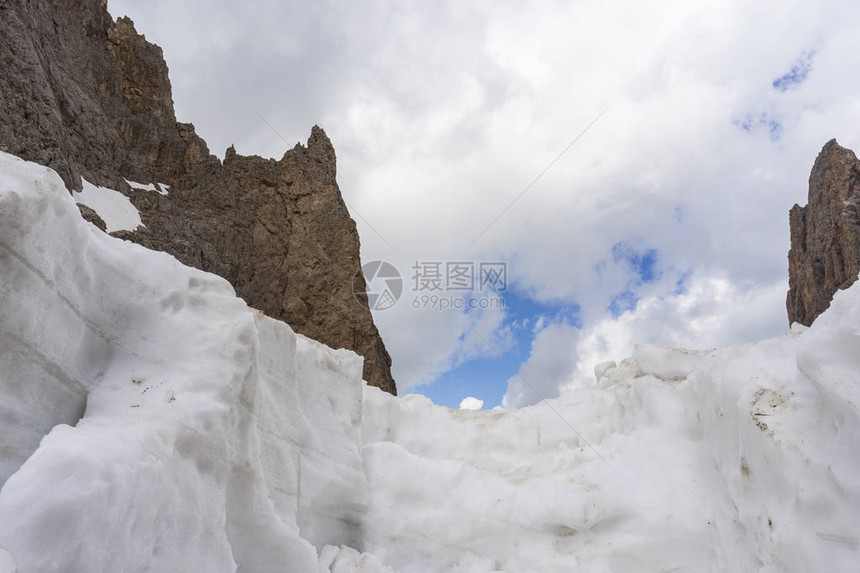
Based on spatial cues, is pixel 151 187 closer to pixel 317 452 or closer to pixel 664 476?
pixel 317 452

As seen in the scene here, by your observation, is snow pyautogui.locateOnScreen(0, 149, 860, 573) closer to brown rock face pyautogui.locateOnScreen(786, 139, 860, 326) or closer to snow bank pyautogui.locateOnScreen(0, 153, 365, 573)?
snow bank pyautogui.locateOnScreen(0, 153, 365, 573)

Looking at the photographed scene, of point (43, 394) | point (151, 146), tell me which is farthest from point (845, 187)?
point (43, 394)

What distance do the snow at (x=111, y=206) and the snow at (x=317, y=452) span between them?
17.9 m

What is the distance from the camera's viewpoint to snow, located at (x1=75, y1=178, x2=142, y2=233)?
20.9m

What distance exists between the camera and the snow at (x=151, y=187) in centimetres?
2628

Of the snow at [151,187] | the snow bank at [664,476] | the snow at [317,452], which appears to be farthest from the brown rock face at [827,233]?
the snow at [151,187]

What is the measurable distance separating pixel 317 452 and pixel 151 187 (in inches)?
1025

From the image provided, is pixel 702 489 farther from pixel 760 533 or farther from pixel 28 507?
pixel 28 507

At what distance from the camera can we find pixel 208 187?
29.1 m

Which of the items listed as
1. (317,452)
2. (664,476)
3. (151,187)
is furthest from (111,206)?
(664,476)

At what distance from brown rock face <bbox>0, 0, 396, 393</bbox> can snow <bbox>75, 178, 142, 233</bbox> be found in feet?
1.68

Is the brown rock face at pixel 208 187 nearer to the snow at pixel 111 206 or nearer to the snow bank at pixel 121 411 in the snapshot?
the snow at pixel 111 206

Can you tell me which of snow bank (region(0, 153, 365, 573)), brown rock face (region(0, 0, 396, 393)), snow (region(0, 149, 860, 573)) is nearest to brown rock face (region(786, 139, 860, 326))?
brown rock face (region(0, 0, 396, 393))

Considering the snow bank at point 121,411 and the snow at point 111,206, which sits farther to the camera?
the snow at point 111,206
